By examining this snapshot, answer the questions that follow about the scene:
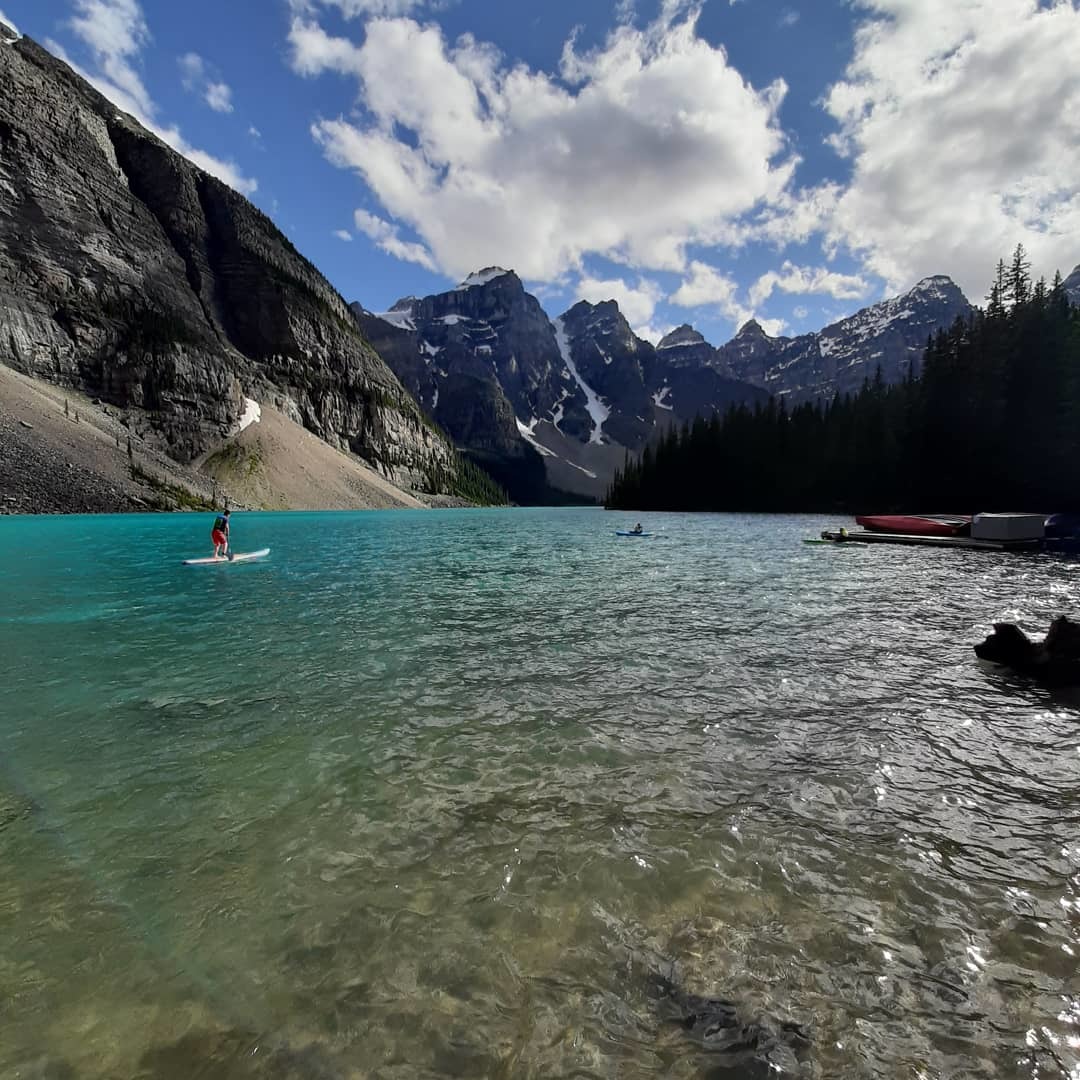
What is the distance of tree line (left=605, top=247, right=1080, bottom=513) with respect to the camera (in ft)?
213

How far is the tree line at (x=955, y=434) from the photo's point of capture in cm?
6494

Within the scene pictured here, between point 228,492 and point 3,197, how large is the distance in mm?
86691

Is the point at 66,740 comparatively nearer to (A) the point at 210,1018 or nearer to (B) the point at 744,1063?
(A) the point at 210,1018

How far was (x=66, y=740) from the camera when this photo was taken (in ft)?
30.9

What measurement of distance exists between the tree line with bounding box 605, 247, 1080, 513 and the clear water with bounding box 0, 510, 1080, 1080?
7084 cm

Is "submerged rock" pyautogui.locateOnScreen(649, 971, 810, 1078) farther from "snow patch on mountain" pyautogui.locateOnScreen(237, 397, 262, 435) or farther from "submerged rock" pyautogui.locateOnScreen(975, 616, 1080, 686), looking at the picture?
"snow patch on mountain" pyautogui.locateOnScreen(237, 397, 262, 435)

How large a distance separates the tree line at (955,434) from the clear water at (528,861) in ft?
232

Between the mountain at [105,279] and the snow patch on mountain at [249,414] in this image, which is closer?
the mountain at [105,279]

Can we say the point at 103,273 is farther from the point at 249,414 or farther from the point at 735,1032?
the point at 735,1032

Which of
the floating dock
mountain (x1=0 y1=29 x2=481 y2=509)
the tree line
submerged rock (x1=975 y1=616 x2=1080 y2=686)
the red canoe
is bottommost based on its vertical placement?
submerged rock (x1=975 y1=616 x2=1080 y2=686)

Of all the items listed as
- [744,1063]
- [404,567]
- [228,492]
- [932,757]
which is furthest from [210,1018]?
[228,492]

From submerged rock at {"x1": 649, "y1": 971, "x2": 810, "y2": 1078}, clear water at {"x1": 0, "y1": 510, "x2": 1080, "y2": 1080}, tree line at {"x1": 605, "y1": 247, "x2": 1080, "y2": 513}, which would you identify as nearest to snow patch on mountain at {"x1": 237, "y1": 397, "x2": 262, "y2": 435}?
tree line at {"x1": 605, "y1": 247, "x2": 1080, "y2": 513}

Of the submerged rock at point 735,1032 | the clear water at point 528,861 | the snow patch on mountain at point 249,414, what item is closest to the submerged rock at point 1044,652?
the clear water at point 528,861

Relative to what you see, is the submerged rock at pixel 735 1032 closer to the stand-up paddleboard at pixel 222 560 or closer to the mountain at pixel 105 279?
the stand-up paddleboard at pixel 222 560
